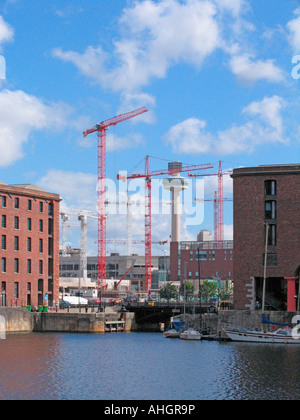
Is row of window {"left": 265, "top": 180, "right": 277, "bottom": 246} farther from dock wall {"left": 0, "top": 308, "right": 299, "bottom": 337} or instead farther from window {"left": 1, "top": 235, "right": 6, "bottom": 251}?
window {"left": 1, "top": 235, "right": 6, "bottom": 251}

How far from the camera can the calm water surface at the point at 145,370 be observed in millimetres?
56531

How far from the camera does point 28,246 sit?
432 feet

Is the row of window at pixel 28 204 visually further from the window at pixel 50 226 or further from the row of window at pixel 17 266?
the row of window at pixel 17 266

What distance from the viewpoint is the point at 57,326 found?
391 ft

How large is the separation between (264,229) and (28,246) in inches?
1815

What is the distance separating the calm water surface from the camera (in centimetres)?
5653

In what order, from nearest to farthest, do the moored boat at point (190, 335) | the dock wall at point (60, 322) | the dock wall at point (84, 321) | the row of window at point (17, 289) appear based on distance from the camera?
the dock wall at point (84, 321) → the moored boat at point (190, 335) → the dock wall at point (60, 322) → the row of window at point (17, 289)

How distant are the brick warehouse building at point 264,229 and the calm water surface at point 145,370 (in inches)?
480

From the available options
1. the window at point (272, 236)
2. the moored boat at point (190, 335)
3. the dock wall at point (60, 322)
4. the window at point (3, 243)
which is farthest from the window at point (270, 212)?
the window at point (3, 243)

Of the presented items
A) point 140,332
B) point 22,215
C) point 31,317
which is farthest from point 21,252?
point 140,332

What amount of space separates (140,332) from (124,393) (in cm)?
7311

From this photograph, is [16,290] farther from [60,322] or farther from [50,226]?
[50,226]

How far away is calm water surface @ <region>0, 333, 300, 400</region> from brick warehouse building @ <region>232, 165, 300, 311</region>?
40.0 ft

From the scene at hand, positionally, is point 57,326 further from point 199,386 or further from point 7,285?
point 199,386
